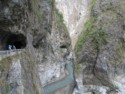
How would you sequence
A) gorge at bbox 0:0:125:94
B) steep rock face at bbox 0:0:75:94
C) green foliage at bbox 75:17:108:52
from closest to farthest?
steep rock face at bbox 0:0:75:94 → gorge at bbox 0:0:125:94 → green foliage at bbox 75:17:108:52

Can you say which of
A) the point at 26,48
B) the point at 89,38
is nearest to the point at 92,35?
the point at 89,38

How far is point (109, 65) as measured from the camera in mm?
22938

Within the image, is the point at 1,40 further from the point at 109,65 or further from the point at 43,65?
the point at 43,65

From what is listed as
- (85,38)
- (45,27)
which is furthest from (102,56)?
(45,27)

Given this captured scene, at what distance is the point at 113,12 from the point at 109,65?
5.68 metres

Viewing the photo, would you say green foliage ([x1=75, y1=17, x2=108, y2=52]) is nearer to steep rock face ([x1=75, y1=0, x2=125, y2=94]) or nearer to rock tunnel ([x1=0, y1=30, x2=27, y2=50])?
steep rock face ([x1=75, y1=0, x2=125, y2=94])

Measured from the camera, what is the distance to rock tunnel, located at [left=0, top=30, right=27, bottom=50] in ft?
71.0

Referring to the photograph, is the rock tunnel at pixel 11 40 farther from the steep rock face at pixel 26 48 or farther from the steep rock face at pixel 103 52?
the steep rock face at pixel 103 52

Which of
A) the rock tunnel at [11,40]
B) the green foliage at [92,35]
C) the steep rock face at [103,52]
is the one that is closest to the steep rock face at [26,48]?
the rock tunnel at [11,40]

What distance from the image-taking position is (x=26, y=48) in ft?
75.3

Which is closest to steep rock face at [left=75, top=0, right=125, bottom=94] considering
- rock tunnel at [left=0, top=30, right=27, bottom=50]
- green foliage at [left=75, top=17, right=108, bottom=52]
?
green foliage at [left=75, top=17, right=108, bottom=52]

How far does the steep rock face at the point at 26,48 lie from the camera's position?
1312 centimetres

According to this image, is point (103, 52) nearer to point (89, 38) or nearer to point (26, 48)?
point (89, 38)

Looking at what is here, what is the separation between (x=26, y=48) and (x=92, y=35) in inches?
258
